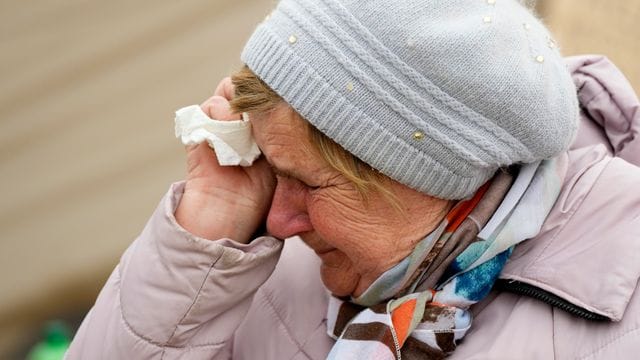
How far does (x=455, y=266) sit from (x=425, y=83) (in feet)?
1.31

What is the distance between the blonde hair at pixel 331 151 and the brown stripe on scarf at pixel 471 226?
5.3 inches

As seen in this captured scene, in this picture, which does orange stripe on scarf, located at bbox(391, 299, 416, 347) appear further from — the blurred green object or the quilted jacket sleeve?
the blurred green object

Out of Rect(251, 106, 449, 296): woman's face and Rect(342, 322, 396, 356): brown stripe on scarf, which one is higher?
Rect(251, 106, 449, 296): woman's face

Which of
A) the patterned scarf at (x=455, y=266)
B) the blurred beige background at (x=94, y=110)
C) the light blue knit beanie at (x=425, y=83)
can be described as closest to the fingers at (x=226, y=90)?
the light blue knit beanie at (x=425, y=83)

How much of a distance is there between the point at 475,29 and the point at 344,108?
0.28m

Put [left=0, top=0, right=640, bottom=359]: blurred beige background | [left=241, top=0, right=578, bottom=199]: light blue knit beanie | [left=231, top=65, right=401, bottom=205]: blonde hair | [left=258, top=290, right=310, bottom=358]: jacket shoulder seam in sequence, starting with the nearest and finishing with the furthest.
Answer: [left=241, top=0, right=578, bottom=199]: light blue knit beanie → [left=231, top=65, right=401, bottom=205]: blonde hair → [left=258, top=290, right=310, bottom=358]: jacket shoulder seam → [left=0, top=0, right=640, bottom=359]: blurred beige background

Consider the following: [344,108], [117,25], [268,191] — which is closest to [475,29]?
[344,108]

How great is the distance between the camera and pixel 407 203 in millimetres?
1842

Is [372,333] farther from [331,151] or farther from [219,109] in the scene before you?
[219,109]

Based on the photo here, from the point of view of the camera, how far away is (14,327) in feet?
14.0

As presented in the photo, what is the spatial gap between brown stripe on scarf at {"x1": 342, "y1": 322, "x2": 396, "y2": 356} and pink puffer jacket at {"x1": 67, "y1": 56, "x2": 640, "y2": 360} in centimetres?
15

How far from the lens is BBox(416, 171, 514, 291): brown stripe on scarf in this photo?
5.98ft

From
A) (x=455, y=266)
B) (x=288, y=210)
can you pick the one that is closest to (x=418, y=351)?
(x=455, y=266)

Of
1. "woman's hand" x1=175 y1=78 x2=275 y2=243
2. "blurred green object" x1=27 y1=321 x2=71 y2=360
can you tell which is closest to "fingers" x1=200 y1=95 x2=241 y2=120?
"woman's hand" x1=175 y1=78 x2=275 y2=243
